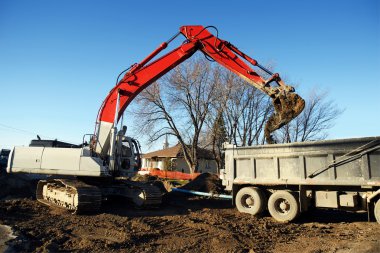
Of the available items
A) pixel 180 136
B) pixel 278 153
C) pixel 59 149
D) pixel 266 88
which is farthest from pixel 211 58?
pixel 180 136

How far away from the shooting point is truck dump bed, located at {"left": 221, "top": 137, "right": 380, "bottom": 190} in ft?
28.0

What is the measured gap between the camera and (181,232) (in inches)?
310

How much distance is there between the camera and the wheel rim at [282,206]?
9848 millimetres

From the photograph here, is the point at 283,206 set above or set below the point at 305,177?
below

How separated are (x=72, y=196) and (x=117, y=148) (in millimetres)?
2209

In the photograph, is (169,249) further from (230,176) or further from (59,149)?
(59,149)

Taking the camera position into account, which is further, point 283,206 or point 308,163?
point 283,206

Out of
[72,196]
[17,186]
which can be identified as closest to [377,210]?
[72,196]

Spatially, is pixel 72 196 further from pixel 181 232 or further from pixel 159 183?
pixel 159 183

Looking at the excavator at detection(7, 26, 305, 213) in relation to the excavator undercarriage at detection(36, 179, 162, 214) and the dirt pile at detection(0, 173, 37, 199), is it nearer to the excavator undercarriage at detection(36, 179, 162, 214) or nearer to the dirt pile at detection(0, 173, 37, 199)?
the excavator undercarriage at detection(36, 179, 162, 214)

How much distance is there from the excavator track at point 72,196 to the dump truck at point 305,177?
174 inches

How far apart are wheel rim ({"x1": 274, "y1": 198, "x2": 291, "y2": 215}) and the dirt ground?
1.41 ft

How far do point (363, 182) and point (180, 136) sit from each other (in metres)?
22.7

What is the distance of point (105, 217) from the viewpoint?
9.41 m
